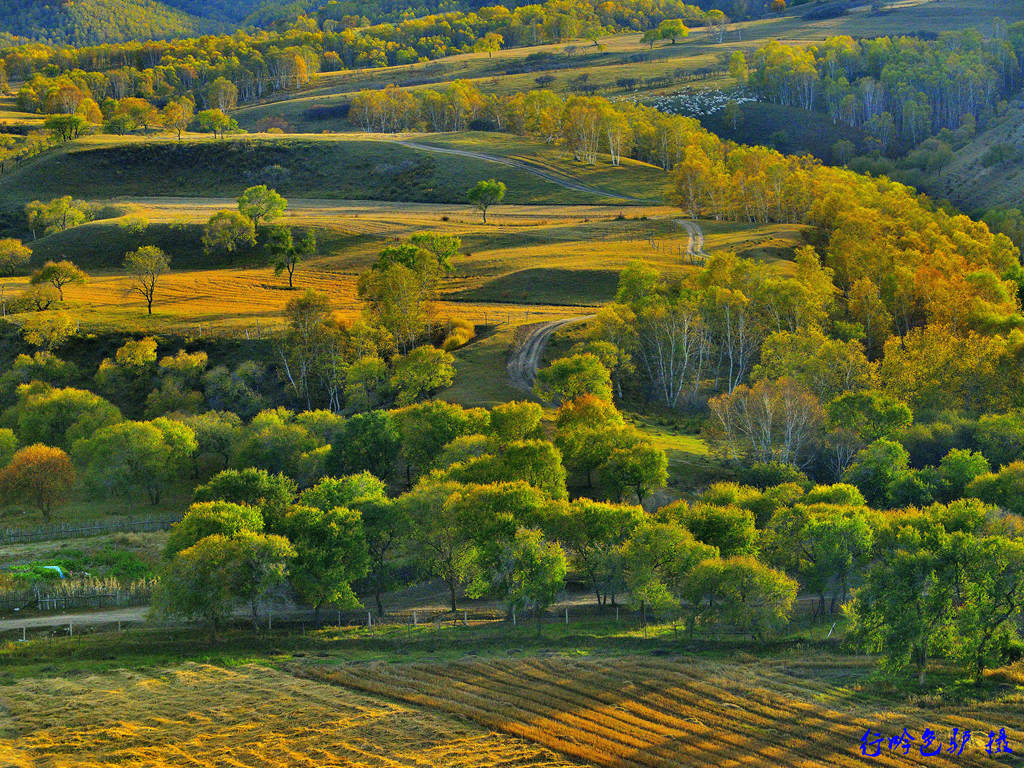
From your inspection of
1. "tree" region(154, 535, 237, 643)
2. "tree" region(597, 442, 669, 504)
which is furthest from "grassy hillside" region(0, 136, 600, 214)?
"tree" region(154, 535, 237, 643)

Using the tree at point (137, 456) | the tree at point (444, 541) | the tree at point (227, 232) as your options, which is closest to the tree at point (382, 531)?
the tree at point (444, 541)

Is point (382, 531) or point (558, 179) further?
point (558, 179)

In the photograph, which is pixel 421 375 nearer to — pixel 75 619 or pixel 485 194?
pixel 75 619

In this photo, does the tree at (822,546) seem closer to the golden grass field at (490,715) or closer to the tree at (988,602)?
the golden grass field at (490,715)

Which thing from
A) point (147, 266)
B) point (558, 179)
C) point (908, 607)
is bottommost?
point (908, 607)

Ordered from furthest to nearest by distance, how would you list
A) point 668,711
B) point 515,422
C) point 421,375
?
point 421,375 < point 515,422 < point 668,711

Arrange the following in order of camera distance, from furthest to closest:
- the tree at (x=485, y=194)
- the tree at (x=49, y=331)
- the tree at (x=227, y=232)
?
the tree at (x=485, y=194) < the tree at (x=227, y=232) < the tree at (x=49, y=331)

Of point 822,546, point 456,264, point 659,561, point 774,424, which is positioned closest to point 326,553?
point 659,561
